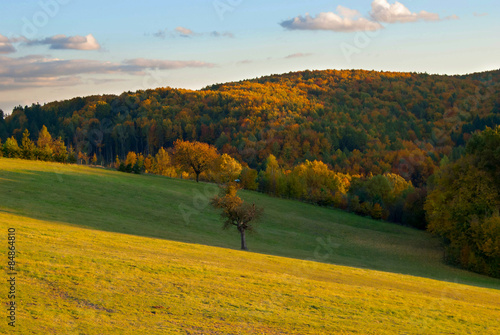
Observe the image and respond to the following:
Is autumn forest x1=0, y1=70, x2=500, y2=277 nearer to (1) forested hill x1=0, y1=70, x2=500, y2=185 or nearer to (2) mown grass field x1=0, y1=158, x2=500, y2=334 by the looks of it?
(1) forested hill x1=0, y1=70, x2=500, y2=185

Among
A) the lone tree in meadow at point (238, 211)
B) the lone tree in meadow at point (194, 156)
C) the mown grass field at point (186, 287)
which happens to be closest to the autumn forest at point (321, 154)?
the lone tree in meadow at point (194, 156)

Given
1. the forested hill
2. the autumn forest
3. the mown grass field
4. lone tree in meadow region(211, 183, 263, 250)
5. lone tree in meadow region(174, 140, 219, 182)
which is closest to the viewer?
the mown grass field

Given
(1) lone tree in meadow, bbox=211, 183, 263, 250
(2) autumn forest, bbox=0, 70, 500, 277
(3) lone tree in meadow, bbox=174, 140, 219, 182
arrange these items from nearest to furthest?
(1) lone tree in meadow, bbox=211, 183, 263, 250 → (2) autumn forest, bbox=0, 70, 500, 277 → (3) lone tree in meadow, bbox=174, 140, 219, 182

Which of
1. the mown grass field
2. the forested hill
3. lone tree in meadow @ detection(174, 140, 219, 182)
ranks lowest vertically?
the mown grass field

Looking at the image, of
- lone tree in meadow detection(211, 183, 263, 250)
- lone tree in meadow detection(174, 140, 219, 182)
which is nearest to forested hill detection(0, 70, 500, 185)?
lone tree in meadow detection(174, 140, 219, 182)

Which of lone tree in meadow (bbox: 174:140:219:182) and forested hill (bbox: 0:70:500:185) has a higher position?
forested hill (bbox: 0:70:500:185)

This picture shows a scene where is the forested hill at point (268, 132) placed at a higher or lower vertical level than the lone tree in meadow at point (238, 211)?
higher

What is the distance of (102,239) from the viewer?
28391 mm

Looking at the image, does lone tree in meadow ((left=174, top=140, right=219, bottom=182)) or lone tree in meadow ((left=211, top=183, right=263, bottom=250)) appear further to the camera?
lone tree in meadow ((left=174, top=140, right=219, bottom=182))

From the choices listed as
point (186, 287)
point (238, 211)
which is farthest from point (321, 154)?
point (186, 287)

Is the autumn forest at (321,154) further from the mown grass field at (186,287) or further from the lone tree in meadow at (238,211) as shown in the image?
the lone tree in meadow at (238,211)

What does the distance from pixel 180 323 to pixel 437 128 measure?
628 feet

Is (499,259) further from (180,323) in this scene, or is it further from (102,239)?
(180,323)

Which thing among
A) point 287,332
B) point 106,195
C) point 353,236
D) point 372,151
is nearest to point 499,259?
point 353,236
